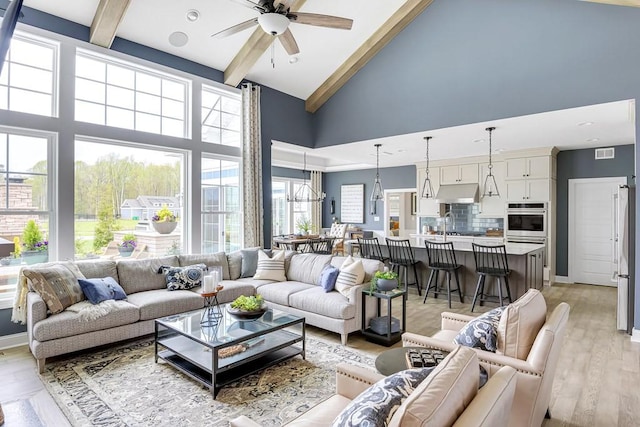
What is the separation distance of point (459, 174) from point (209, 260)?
582cm

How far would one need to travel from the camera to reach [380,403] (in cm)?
122

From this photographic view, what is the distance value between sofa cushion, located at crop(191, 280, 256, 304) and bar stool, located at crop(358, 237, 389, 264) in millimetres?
2453

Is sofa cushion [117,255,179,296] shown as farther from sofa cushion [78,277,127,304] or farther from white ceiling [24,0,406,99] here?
white ceiling [24,0,406,99]

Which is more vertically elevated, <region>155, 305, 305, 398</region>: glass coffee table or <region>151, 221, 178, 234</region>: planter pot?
<region>151, 221, 178, 234</region>: planter pot

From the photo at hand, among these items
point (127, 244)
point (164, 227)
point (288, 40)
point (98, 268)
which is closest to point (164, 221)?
point (164, 227)

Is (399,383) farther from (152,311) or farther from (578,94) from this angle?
(578,94)

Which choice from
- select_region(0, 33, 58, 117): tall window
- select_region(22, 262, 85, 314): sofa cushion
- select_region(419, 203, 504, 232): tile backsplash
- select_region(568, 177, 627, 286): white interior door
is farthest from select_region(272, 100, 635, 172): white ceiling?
select_region(22, 262, 85, 314): sofa cushion

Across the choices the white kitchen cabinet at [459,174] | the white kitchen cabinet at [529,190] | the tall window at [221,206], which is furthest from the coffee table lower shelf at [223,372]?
the white kitchen cabinet at [459,174]

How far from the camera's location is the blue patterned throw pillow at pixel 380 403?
117 cm

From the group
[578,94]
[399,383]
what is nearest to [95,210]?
[399,383]

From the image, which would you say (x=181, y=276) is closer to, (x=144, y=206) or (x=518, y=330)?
(x=144, y=206)

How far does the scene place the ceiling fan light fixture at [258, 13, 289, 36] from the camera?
3.14 meters

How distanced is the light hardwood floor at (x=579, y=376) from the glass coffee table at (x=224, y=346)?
0.85 m

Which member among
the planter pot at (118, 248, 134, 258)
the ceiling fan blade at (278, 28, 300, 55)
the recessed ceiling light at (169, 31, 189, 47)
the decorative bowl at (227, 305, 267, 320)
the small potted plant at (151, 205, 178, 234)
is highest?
the recessed ceiling light at (169, 31, 189, 47)
